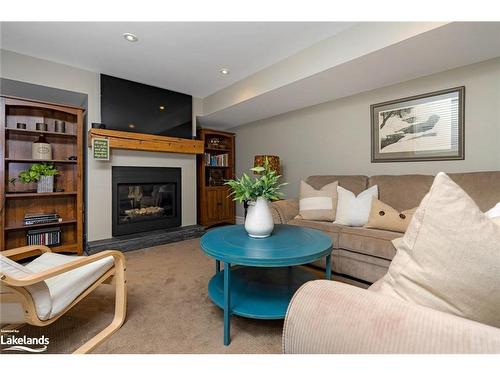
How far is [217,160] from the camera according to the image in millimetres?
4527

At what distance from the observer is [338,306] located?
601mm

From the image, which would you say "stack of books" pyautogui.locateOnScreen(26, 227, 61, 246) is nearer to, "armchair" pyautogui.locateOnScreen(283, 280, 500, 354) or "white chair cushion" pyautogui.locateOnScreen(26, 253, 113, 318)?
"white chair cushion" pyautogui.locateOnScreen(26, 253, 113, 318)

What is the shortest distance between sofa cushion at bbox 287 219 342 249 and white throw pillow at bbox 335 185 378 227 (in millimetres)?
128

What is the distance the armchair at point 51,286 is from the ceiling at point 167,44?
197cm

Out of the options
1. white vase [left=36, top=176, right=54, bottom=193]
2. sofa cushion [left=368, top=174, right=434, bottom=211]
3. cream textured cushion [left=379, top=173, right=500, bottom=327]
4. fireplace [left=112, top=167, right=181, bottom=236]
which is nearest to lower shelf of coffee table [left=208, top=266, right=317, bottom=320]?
cream textured cushion [left=379, top=173, right=500, bottom=327]

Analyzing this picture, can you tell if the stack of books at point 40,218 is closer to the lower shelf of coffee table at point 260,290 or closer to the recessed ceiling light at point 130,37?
the recessed ceiling light at point 130,37

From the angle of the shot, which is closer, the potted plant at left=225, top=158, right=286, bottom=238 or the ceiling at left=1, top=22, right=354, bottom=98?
the potted plant at left=225, top=158, right=286, bottom=238

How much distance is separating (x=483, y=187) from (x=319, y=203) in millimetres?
1323

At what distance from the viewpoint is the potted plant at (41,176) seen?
2.61m

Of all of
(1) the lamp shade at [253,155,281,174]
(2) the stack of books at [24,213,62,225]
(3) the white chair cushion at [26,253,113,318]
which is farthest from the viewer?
→ (1) the lamp shade at [253,155,281,174]

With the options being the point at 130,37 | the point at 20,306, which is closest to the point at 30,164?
the point at 130,37

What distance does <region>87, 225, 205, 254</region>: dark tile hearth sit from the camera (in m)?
2.88

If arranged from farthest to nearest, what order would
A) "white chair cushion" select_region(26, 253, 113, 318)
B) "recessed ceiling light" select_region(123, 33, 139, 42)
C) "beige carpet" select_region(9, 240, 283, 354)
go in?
"recessed ceiling light" select_region(123, 33, 139, 42)
"beige carpet" select_region(9, 240, 283, 354)
"white chair cushion" select_region(26, 253, 113, 318)

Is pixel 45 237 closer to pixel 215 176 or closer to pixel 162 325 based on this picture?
pixel 162 325
